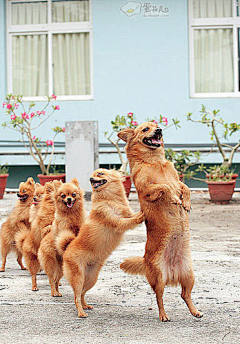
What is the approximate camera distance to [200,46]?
46.1ft

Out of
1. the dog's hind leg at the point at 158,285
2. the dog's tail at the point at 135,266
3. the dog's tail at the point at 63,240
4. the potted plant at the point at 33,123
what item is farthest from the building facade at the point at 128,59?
the dog's hind leg at the point at 158,285

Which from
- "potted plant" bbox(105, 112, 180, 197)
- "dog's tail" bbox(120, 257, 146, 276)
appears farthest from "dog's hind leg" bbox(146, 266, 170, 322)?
"potted plant" bbox(105, 112, 180, 197)

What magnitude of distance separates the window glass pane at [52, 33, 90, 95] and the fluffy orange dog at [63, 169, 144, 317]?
383 inches

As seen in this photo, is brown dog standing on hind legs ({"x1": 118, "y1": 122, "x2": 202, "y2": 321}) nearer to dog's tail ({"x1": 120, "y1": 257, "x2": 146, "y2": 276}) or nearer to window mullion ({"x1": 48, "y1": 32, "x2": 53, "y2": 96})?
dog's tail ({"x1": 120, "y1": 257, "x2": 146, "y2": 276})

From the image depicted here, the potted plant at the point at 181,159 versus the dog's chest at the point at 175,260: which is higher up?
the potted plant at the point at 181,159

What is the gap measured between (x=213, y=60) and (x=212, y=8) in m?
1.31

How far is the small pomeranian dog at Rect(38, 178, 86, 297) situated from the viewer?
5.15 meters

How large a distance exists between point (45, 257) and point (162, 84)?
29.8 feet

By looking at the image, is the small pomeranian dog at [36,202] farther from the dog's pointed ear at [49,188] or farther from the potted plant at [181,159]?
the potted plant at [181,159]

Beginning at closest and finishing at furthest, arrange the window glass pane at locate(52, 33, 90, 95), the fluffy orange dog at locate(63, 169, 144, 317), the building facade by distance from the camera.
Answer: the fluffy orange dog at locate(63, 169, 144, 317), the building facade, the window glass pane at locate(52, 33, 90, 95)

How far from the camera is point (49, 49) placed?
1430 cm

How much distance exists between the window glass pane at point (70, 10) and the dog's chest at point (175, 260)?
34.8ft

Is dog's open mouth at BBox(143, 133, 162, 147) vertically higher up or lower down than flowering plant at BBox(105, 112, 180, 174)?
lower down

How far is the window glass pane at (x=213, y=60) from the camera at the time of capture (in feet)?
45.9
